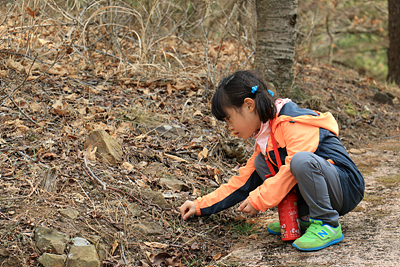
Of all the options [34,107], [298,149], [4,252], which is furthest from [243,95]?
[34,107]

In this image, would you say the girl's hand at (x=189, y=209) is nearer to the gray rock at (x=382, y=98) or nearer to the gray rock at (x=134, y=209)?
the gray rock at (x=134, y=209)

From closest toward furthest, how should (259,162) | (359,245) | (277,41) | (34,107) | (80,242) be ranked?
1. (80,242)
2. (359,245)
3. (259,162)
4. (34,107)
5. (277,41)

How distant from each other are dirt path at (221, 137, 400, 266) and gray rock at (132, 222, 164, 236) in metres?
0.47

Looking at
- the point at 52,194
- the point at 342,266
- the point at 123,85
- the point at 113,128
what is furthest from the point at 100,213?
the point at 123,85

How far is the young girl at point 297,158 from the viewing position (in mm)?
2135

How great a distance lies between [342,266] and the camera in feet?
6.14

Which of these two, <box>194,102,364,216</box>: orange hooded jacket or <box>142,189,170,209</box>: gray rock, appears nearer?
<box>194,102,364,216</box>: orange hooded jacket

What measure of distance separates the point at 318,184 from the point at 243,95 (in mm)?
700

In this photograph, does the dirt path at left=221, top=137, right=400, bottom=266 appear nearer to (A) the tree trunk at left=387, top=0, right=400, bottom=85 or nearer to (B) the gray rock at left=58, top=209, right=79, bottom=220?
(B) the gray rock at left=58, top=209, right=79, bottom=220

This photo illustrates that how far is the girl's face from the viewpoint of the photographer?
91.7 inches

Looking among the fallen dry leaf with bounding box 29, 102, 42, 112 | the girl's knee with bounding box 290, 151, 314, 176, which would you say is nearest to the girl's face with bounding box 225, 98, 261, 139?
the girl's knee with bounding box 290, 151, 314, 176

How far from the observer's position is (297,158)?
210 cm

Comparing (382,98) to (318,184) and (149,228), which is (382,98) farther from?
(149,228)

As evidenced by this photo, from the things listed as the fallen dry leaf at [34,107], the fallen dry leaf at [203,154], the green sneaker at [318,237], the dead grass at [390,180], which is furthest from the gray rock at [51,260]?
the dead grass at [390,180]
